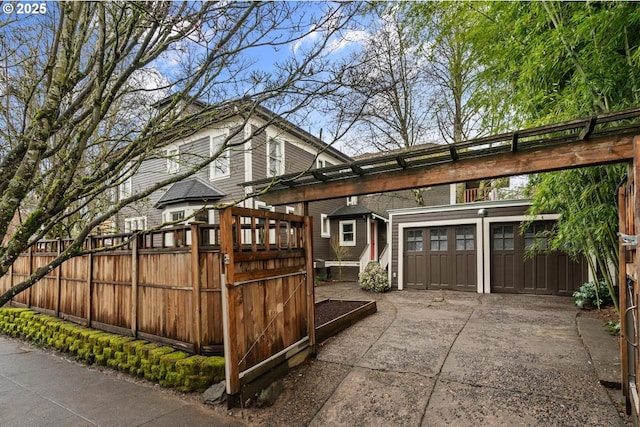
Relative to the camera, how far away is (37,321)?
19.8 ft

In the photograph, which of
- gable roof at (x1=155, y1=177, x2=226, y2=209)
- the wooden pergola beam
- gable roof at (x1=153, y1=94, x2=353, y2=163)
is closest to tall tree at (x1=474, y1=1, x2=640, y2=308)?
the wooden pergola beam

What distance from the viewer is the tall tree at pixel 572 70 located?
3195mm

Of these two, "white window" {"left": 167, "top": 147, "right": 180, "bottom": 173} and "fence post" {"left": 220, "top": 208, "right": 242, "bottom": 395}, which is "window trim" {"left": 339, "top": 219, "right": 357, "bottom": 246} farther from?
"fence post" {"left": 220, "top": 208, "right": 242, "bottom": 395}

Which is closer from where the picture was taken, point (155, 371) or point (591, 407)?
point (591, 407)

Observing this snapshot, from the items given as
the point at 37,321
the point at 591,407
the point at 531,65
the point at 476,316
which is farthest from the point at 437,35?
the point at 37,321

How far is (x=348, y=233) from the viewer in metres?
13.7

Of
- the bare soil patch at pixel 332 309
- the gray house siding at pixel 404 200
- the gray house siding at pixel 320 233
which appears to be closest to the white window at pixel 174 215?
the gray house siding at pixel 320 233

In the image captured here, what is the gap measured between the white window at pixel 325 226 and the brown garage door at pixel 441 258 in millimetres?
4519

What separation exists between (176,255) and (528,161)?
4208mm

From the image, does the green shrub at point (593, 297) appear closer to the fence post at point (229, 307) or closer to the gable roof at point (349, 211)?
the fence post at point (229, 307)

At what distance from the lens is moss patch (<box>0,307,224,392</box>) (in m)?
3.73

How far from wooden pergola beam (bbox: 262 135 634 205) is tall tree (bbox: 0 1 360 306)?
122cm

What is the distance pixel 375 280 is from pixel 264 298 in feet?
20.3

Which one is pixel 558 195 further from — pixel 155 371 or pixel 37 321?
pixel 37 321
